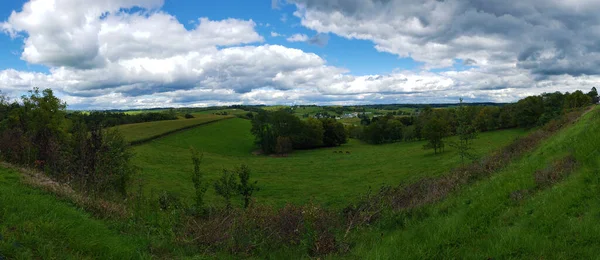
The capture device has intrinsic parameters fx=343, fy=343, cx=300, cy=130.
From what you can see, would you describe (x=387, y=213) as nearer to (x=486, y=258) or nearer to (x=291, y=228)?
(x=291, y=228)

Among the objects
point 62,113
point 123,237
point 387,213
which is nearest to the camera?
point 123,237

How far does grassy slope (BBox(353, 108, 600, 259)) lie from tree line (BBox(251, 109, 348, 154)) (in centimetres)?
7794

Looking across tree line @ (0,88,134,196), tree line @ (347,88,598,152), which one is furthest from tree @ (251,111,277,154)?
tree line @ (0,88,134,196)

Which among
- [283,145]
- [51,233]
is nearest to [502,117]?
[283,145]

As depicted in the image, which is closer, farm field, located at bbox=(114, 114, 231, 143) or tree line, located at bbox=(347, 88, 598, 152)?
tree line, located at bbox=(347, 88, 598, 152)

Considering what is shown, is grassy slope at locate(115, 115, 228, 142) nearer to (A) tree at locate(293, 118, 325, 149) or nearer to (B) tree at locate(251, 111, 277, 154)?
(B) tree at locate(251, 111, 277, 154)

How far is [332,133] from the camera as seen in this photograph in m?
103

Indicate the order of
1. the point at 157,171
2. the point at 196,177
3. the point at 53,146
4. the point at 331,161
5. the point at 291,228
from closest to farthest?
the point at 291,228
the point at 53,146
the point at 196,177
the point at 157,171
the point at 331,161

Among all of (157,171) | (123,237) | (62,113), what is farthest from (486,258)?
(157,171)

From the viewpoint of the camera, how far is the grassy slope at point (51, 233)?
18.6 ft

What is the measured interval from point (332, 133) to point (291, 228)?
9410cm

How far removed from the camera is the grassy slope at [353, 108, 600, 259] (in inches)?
235

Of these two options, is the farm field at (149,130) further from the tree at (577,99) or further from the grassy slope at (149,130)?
the tree at (577,99)

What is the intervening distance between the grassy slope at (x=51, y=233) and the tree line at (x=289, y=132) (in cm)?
7821
